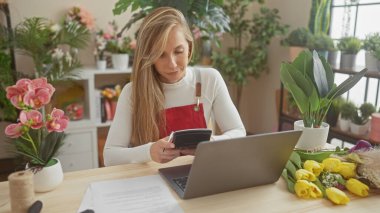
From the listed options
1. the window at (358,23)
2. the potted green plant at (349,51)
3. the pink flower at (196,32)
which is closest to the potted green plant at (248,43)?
the window at (358,23)

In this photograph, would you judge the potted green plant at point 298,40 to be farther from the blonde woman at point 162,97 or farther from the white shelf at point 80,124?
the white shelf at point 80,124

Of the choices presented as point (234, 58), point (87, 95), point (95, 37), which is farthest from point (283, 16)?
point (87, 95)

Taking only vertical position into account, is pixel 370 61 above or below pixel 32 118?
above

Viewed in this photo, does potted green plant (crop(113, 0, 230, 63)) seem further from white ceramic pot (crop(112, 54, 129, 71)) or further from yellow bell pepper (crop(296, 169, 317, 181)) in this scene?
yellow bell pepper (crop(296, 169, 317, 181))

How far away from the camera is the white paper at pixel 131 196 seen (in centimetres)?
82

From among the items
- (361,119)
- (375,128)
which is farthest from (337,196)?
(361,119)

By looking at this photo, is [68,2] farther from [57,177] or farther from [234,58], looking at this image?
[57,177]

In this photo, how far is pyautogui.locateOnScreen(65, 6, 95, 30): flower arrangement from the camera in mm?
2738

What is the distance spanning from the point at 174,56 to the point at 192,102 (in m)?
0.27

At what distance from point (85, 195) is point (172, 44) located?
70 cm

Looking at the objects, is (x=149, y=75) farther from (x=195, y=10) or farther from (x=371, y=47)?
(x=371, y=47)

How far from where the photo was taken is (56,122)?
2.95 ft

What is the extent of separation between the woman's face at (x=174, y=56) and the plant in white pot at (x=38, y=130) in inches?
21.9

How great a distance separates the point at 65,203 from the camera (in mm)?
852
